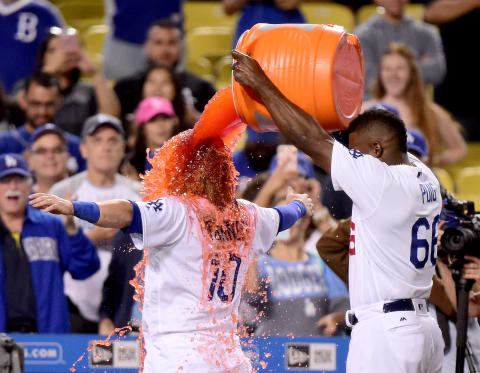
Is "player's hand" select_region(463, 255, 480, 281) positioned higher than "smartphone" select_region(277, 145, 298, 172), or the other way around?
"smartphone" select_region(277, 145, 298, 172)

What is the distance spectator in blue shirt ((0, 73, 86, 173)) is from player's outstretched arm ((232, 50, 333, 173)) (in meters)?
3.29

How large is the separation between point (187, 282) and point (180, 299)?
79 millimetres

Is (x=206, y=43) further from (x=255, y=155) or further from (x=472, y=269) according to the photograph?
(x=472, y=269)

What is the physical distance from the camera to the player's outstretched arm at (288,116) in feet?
12.7

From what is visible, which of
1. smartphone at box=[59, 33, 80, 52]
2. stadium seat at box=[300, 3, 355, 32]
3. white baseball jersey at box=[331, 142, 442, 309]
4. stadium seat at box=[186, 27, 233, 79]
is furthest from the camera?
stadium seat at box=[186, 27, 233, 79]

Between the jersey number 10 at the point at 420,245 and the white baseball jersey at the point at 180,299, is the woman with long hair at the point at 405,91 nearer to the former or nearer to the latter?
the jersey number 10 at the point at 420,245

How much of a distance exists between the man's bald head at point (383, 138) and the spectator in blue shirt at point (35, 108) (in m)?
3.38

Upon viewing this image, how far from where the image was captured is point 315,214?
5.90m

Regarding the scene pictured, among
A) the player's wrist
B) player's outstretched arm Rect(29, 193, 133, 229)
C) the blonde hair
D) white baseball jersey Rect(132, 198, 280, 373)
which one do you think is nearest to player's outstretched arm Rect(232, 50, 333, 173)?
white baseball jersey Rect(132, 198, 280, 373)

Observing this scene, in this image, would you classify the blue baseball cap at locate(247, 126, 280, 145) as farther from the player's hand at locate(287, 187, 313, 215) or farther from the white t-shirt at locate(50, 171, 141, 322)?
the player's hand at locate(287, 187, 313, 215)

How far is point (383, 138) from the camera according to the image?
4035 millimetres

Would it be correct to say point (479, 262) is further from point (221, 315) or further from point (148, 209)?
point (148, 209)

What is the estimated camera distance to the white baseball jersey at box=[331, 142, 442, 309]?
3.85 metres

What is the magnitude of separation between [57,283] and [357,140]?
2.28m
